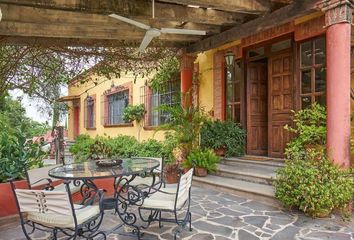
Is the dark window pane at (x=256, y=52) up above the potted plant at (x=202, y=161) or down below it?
above

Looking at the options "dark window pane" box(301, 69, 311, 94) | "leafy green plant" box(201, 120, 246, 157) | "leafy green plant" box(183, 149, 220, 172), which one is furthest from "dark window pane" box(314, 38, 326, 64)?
"leafy green plant" box(183, 149, 220, 172)

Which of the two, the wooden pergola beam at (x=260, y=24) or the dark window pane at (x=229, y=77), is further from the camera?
the dark window pane at (x=229, y=77)

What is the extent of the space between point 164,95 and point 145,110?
3.26 ft

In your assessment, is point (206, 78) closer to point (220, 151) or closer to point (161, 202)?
point (220, 151)

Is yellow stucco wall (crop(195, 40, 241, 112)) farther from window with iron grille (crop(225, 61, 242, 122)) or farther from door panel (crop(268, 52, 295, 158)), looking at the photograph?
door panel (crop(268, 52, 295, 158))

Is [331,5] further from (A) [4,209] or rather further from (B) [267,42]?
(A) [4,209]

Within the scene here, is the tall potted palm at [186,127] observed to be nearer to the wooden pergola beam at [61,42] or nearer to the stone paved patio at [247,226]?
the wooden pergola beam at [61,42]

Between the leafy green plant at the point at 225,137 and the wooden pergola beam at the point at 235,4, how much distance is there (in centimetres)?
262

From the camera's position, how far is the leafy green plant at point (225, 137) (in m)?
6.85

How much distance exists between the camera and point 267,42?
21.7 ft

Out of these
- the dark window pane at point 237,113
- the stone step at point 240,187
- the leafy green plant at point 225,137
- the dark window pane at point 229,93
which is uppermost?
the dark window pane at point 229,93

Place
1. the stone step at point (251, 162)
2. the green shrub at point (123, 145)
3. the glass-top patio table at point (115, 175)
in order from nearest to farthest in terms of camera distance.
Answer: the glass-top patio table at point (115, 175) < the stone step at point (251, 162) < the green shrub at point (123, 145)

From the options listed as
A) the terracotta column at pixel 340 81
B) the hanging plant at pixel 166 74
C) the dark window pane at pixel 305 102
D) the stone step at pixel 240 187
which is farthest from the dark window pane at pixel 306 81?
the hanging plant at pixel 166 74

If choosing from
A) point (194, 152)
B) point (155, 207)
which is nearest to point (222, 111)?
point (194, 152)
